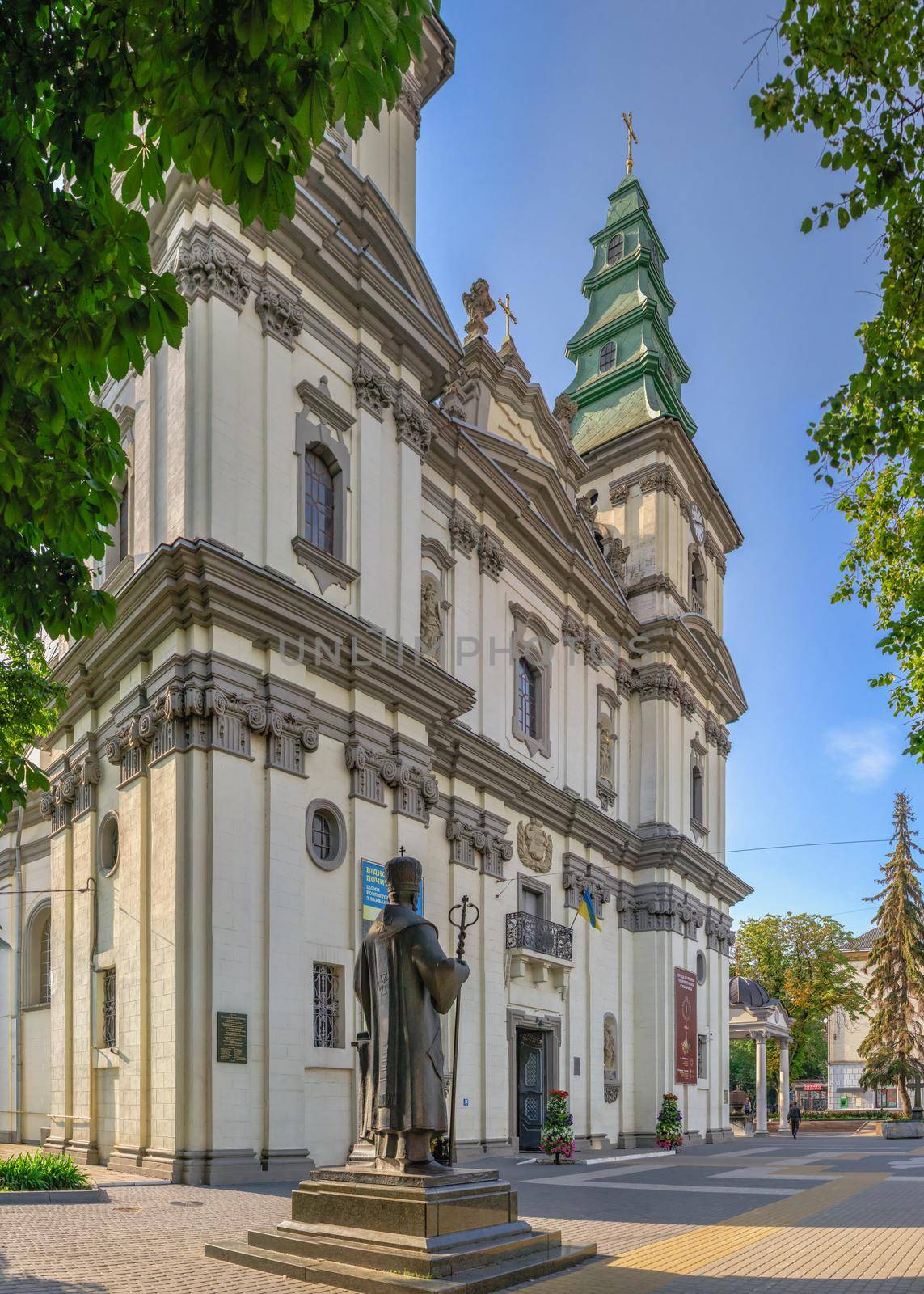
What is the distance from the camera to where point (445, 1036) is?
2127 centimetres

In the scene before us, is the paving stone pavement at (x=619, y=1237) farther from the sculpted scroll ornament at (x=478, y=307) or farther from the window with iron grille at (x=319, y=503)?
the sculpted scroll ornament at (x=478, y=307)

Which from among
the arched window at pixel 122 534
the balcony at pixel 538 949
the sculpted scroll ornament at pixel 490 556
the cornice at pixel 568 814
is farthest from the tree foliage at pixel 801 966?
the arched window at pixel 122 534

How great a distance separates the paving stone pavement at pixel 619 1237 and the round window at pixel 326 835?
4.96 meters

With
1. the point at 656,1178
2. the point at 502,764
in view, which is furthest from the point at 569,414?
the point at 656,1178

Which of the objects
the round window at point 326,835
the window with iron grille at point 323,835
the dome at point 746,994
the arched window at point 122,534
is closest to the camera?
the round window at point 326,835

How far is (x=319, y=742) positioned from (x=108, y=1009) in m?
5.14

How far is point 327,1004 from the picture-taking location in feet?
57.8

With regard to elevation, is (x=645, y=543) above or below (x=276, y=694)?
above

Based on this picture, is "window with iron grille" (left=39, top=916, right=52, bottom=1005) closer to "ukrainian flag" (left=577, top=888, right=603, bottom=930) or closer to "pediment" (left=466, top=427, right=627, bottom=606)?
"ukrainian flag" (left=577, top=888, right=603, bottom=930)

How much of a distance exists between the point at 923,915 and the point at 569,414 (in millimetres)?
30495

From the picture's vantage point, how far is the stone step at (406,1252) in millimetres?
8039

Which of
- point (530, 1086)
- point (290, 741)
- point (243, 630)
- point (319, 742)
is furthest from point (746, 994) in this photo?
point (243, 630)

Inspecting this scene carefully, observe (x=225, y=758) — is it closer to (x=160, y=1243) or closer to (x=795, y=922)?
(x=160, y=1243)

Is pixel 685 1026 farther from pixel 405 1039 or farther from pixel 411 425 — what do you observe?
pixel 405 1039
